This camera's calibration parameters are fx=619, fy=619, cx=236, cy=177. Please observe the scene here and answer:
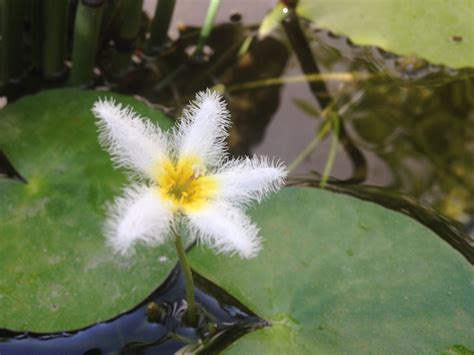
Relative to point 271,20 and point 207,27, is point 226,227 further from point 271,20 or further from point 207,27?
point 271,20

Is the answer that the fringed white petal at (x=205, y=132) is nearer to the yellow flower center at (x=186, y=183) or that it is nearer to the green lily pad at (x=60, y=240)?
the yellow flower center at (x=186, y=183)

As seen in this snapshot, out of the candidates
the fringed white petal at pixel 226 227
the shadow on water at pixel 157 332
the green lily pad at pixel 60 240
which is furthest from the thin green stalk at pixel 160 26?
the fringed white petal at pixel 226 227

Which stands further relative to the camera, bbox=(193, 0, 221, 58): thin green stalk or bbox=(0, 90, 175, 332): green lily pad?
bbox=(193, 0, 221, 58): thin green stalk

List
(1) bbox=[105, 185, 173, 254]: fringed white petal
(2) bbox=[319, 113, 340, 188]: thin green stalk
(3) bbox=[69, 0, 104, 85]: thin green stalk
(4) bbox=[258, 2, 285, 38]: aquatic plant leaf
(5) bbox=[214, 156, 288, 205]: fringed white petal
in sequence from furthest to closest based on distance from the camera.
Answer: (4) bbox=[258, 2, 285, 38]: aquatic plant leaf
(2) bbox=[319, 113, 340, 188]: thin green stalk
(3) bbox=[69, 0, 104, 85]: thin green stalk
(5) bbox=[214, 156, 288, 205]: fringed white petal
(1) bbox=[105, 185, 173, 254]: fringed white petal

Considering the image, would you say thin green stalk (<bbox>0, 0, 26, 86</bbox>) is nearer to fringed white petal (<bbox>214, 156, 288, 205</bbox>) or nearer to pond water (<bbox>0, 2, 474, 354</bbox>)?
pond water (<bbox>0, 2, 474, 354</bbox>)

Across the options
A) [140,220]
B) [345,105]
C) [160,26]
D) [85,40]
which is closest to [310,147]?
[345,105]

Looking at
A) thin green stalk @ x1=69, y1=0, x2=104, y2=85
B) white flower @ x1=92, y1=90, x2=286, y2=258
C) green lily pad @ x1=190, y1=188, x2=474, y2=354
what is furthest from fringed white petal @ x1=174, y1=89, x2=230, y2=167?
thin green stalk @ x1=69, y1=0, x2=104, y2=85

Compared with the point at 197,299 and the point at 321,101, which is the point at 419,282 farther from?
the point at 321,101

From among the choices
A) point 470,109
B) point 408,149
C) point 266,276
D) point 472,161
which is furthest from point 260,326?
point 470,109
